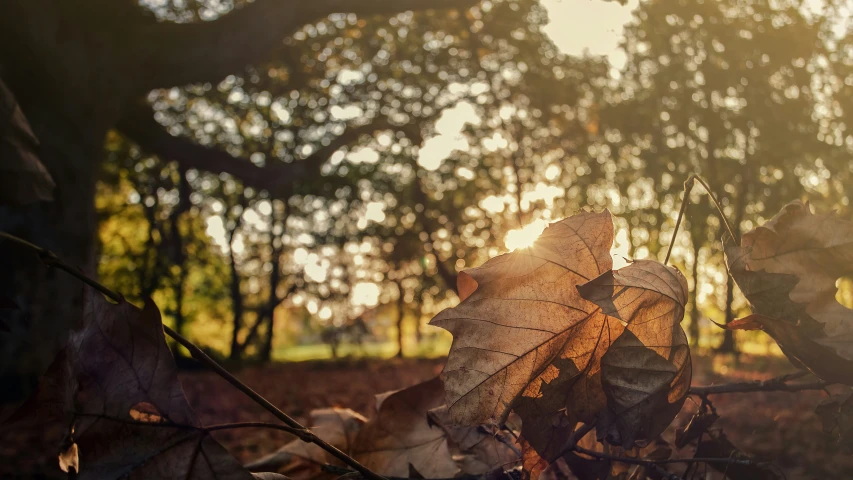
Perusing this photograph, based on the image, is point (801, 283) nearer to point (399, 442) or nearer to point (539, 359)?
point (539, 359)

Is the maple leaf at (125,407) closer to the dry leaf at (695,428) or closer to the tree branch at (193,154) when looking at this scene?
the dry leaf at (695,428)

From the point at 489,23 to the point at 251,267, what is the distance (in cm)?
1823

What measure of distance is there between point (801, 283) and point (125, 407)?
730 mm

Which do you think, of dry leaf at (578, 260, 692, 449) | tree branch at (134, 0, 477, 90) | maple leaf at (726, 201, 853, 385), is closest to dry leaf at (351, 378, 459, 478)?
dry leaf at (578, 260, 692, 449)

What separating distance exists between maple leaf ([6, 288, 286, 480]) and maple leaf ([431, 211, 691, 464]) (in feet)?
0.85

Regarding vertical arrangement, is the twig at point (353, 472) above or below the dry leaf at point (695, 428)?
below

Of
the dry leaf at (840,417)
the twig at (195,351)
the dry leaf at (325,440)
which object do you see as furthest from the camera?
the dry leaf at (325,440)

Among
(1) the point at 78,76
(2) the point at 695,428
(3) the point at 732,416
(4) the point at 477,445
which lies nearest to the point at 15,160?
(4) the point at 477,445

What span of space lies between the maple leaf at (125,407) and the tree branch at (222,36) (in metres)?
7.05

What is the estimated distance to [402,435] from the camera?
2.82 ft

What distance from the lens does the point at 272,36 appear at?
7449 mm

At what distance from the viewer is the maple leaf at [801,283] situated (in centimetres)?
64

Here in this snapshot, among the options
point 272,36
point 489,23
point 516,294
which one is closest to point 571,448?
point 516,294

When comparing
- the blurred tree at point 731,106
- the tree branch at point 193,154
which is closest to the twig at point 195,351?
the tree branch at point 193,154
